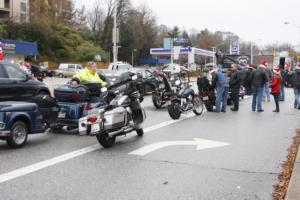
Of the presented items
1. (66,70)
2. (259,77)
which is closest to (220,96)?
(259,77)

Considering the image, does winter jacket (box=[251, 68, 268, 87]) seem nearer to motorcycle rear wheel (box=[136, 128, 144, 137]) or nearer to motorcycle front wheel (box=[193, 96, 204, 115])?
motorcycle front wheel (box=[193, 96, 204, 115])

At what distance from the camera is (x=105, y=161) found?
8.60 metres

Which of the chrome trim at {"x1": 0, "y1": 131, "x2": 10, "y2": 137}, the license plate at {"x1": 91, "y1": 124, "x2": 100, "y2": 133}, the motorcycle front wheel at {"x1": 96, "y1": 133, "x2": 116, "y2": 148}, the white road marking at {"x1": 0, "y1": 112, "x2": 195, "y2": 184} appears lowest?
the white road marking at {"x1": 0, "y1": 112, "x2": 195, "y2": 184}

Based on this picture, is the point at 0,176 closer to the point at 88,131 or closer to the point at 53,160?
the point at 53,160

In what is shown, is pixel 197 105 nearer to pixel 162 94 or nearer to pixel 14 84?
pixel 162 94

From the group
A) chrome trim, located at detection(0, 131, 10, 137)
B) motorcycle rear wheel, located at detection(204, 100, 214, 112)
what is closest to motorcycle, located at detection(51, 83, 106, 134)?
chrome trim, located at detection(0, 131, 10, 137)

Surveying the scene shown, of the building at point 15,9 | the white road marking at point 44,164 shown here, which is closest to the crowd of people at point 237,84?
the white road marking at point 44,164

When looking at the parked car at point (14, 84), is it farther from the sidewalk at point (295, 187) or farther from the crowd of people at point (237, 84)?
the sidewalk at point (295, 187)

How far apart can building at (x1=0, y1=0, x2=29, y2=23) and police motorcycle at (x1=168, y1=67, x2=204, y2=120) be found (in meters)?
72.8

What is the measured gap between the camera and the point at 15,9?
88.1 meters

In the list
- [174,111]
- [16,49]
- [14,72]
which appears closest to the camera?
[14,72]

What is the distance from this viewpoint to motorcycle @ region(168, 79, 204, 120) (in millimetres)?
15125

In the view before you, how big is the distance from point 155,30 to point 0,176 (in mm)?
106465

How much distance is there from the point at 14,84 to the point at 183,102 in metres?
5.15
